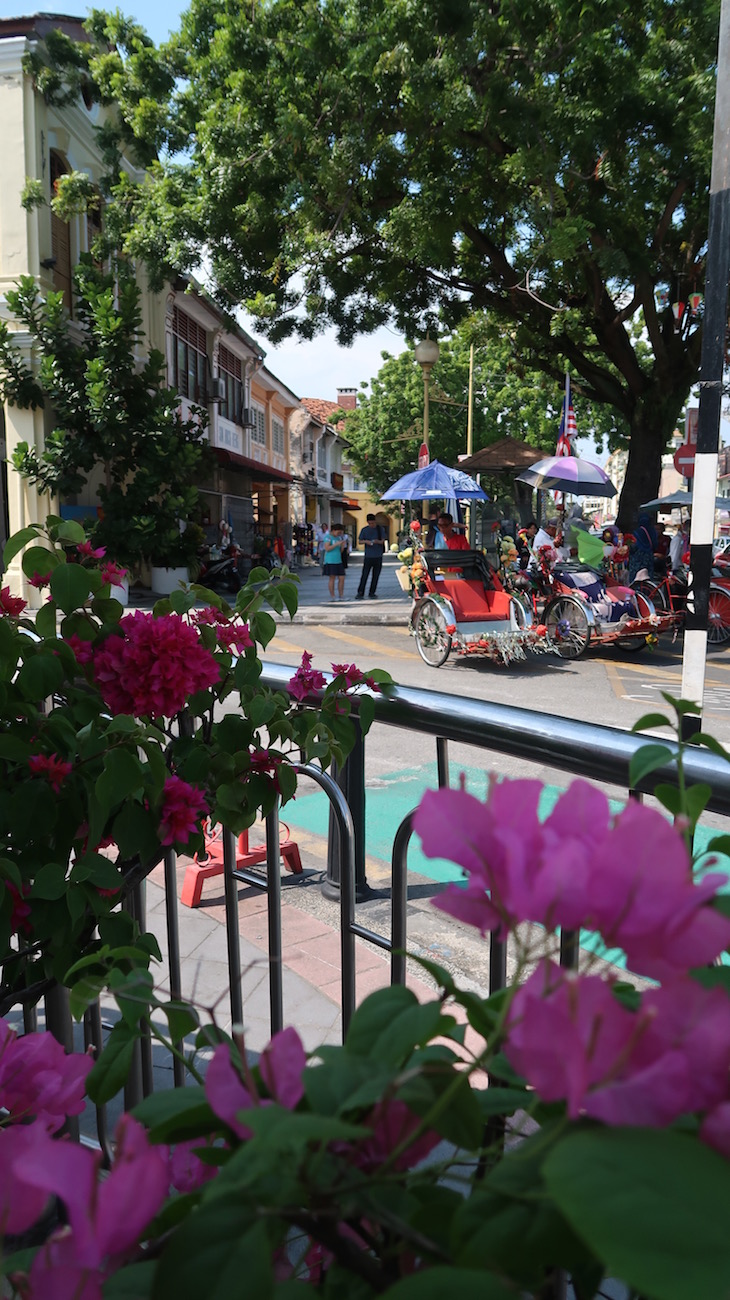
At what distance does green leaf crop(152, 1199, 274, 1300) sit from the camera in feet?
1.12

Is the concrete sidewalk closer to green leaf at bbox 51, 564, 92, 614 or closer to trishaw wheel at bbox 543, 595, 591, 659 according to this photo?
trishaw wheel at bbox 543, 595, 591, 659

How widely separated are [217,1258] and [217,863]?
3965 millimetres

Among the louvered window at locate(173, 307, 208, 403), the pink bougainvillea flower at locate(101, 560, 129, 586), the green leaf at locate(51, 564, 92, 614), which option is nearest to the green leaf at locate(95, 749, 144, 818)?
the green leaf at locate(51, 564, 92, 614)

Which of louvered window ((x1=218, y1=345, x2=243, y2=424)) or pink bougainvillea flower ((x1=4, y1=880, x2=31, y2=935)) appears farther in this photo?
louvered window ((x1=218, y1=345, x2=243, y2=424))

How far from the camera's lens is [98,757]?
56.0 inches

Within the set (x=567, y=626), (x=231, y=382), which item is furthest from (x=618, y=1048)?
(x=231, y=382)

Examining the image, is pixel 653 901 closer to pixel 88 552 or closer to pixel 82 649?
pixel 82 649

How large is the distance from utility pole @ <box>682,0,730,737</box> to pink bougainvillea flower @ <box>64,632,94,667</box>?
532cm

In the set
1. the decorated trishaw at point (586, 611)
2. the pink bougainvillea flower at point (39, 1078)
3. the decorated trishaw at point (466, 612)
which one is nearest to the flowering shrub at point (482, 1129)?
the pink bougainvillea flower at point (39, 1078)

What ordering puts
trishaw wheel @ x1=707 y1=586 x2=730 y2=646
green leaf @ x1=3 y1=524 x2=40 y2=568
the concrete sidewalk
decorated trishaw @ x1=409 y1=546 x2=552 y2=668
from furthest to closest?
1. the concrete sidewalk
2. trishaw wheel @ x1=707 y1=586 x2=730 y2=646
3. decorated trishaw @ x1=409 y1=546 x2=552 y2=668
4. green leaf @ x1=3 y1=524 x2=40 y2=568

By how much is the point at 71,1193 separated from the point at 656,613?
12.8 meters

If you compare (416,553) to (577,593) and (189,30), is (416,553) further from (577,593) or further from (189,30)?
(189,30)

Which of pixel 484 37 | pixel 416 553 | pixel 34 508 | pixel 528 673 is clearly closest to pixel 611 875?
pixel 528 673

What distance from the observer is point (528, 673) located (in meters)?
11.0
